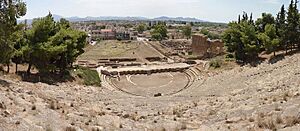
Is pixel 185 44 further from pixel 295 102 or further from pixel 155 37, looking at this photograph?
pixel 295 102

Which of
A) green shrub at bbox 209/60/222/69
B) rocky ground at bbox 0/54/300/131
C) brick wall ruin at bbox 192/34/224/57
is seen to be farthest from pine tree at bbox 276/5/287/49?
rocky ground at bbox 0/54/300/131

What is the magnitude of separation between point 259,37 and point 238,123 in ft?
104

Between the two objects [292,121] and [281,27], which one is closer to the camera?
[292,121]

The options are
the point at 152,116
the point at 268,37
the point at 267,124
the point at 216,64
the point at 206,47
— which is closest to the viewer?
the point at 267,124

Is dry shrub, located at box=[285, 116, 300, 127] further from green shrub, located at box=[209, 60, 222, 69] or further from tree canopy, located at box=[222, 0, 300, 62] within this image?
green shrub, located at box=[209, 60, 222, 69]

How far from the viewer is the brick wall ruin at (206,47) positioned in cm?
7088

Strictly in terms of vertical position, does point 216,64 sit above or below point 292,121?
below

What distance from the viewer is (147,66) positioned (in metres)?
60.5

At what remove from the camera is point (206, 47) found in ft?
245

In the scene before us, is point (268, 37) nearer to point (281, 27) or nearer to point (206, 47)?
point (281, 27)

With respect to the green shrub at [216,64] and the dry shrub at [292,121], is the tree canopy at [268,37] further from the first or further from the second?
the dry shrub at [292,121]

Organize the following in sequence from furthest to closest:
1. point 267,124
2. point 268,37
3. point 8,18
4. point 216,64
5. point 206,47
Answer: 1. point 206,47
2. point 216,64
3. point 268,37
4. point 8,18
5. point 267,124

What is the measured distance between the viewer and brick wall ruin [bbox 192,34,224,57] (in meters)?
70.9

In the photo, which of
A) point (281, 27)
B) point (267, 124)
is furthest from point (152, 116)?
point (281, 27)
